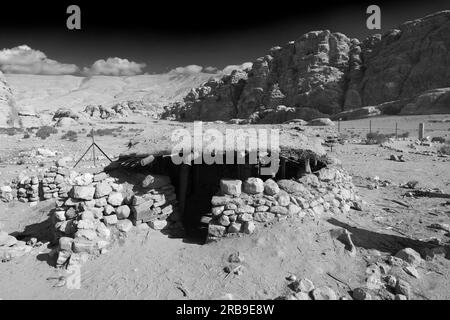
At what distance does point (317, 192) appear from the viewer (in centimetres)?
632

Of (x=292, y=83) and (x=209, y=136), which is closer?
(x=209, y=136)

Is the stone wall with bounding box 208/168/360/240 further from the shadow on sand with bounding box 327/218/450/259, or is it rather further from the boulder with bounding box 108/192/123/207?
the boulder with bounding box 108/192/123/207

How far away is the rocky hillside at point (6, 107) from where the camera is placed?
3234 cm

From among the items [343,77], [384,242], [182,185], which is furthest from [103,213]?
[343,77]

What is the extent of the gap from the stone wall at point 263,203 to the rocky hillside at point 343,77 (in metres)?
34.1

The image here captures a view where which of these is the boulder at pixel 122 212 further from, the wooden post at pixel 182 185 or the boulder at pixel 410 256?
the boulder at pixel 410 256

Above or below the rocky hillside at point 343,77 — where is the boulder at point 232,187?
below

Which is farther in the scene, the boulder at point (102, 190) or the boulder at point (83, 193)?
the boulder at point (102, 190)

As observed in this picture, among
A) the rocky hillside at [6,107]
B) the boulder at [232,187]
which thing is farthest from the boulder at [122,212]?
the rocky hillside at [6,107]

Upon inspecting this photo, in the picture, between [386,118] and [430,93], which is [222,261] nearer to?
[386,118]

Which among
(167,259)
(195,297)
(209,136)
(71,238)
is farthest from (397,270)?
(71,238)

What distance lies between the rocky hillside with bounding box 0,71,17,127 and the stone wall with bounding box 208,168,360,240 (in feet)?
113

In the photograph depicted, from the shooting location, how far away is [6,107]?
111ft
